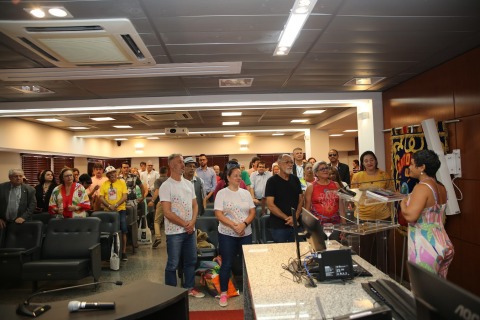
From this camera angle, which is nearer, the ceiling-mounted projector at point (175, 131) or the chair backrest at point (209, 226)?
the chair backrest at point (209, 226)

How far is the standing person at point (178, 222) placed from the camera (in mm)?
3650

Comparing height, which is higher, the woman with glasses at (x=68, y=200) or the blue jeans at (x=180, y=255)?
the woman with glasses at (x=68, y=200)

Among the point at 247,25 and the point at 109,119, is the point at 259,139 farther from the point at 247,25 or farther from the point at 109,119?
the point at 247,25

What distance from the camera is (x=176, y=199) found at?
12.2 ft

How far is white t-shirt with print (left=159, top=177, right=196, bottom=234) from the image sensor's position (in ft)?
12.1

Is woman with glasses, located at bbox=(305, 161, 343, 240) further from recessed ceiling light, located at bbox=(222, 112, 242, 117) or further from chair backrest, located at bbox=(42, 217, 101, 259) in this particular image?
recessed ceiling light, located at bbox=(222, 112, 242, 117)

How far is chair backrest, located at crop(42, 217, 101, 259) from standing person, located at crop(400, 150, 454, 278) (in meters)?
3.87

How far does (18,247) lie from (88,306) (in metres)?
3.84

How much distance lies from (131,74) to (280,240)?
2.61 meters

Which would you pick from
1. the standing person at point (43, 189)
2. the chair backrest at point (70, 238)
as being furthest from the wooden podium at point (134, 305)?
the standing person at point (43, 189)

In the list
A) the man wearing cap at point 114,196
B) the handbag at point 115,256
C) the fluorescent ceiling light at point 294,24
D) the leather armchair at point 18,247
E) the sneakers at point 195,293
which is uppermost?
the fluorescent ceiling light at point 294,24

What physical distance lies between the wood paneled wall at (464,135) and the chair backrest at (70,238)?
14.7 ft

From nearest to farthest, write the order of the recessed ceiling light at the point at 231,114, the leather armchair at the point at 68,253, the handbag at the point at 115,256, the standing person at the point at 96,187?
the leather armchair at the point at 68,253
the handbag at the point at 115,256
the standing person at the point at 96,187
the recessed ceiling light at the point at 231,114

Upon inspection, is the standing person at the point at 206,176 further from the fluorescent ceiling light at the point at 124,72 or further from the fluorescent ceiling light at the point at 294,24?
the fluorescent ceiling light at the point at 294,24
